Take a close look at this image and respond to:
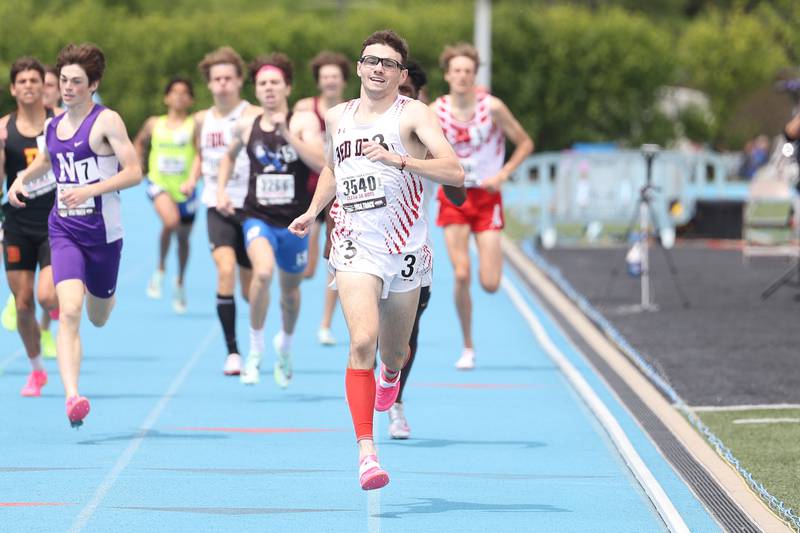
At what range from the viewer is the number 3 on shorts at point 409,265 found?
714 cm

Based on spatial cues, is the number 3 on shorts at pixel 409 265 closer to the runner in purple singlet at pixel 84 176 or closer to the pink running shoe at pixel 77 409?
the pink running shoe at pixel 77 409

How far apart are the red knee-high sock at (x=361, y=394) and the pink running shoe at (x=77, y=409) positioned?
1595mm

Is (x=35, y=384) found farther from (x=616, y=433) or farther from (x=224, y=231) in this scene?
(x=616, y=433)

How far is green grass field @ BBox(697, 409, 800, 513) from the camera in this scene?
765 cm

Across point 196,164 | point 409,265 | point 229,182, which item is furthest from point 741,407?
point 196,164

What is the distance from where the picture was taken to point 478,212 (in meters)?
11.2

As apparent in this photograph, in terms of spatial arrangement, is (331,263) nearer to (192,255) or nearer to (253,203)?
(253,203)

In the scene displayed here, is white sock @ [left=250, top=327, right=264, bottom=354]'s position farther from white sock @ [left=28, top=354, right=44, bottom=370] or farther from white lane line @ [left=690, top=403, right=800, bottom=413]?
white lane line @ [left=690, top=403, right=800, bottom=413]

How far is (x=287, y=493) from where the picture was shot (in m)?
7.21

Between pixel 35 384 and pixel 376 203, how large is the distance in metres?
3.85

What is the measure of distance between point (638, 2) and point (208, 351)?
221 ft

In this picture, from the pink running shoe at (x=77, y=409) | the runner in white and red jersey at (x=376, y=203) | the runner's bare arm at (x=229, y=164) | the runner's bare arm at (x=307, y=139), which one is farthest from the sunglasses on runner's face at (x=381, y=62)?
the runner's bare arm at (x=229, y=164)

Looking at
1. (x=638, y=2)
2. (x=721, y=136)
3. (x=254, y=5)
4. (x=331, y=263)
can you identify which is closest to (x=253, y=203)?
(x=331, y=263)

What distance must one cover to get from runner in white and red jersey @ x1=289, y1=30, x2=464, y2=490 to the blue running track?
27.2 inches
